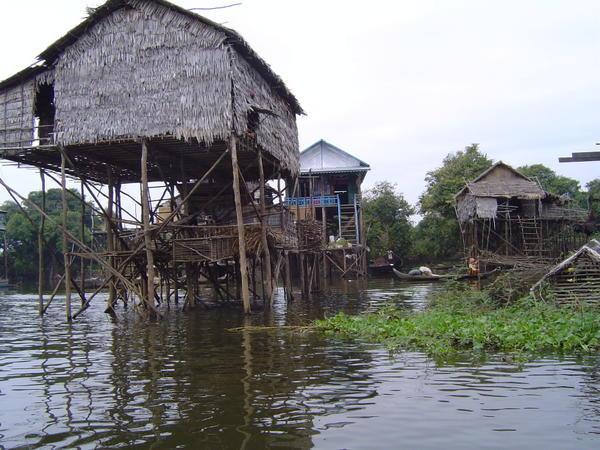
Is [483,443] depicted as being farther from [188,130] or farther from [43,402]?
[188,130]

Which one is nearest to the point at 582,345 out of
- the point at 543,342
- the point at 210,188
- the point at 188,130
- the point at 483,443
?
the point at 543,342

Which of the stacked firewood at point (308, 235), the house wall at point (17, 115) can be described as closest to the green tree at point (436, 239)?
the stacked firewood at point (308, 235)

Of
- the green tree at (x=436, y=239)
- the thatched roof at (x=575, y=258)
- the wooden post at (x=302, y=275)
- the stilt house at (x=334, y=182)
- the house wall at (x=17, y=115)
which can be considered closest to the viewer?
the thatched roof at (x=575, y=258)

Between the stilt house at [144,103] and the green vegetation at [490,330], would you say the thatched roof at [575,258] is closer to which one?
the green vegetation at [490,330]

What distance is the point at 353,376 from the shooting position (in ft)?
25.0

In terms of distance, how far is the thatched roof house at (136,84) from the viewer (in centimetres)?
1574

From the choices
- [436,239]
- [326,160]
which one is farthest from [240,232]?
[436,239]

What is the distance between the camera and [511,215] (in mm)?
32875

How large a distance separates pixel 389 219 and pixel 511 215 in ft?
51.3

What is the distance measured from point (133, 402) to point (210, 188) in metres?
15.0

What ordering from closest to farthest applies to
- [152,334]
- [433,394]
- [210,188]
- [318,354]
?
A: [433,394], [318,354], [152,334], [210,188]

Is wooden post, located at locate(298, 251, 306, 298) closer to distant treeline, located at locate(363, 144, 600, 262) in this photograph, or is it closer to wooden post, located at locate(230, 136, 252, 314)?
wooden post, located at locate(230, 136, 252, 314)

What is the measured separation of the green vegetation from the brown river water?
531mm

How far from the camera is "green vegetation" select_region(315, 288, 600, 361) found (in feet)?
28.9
